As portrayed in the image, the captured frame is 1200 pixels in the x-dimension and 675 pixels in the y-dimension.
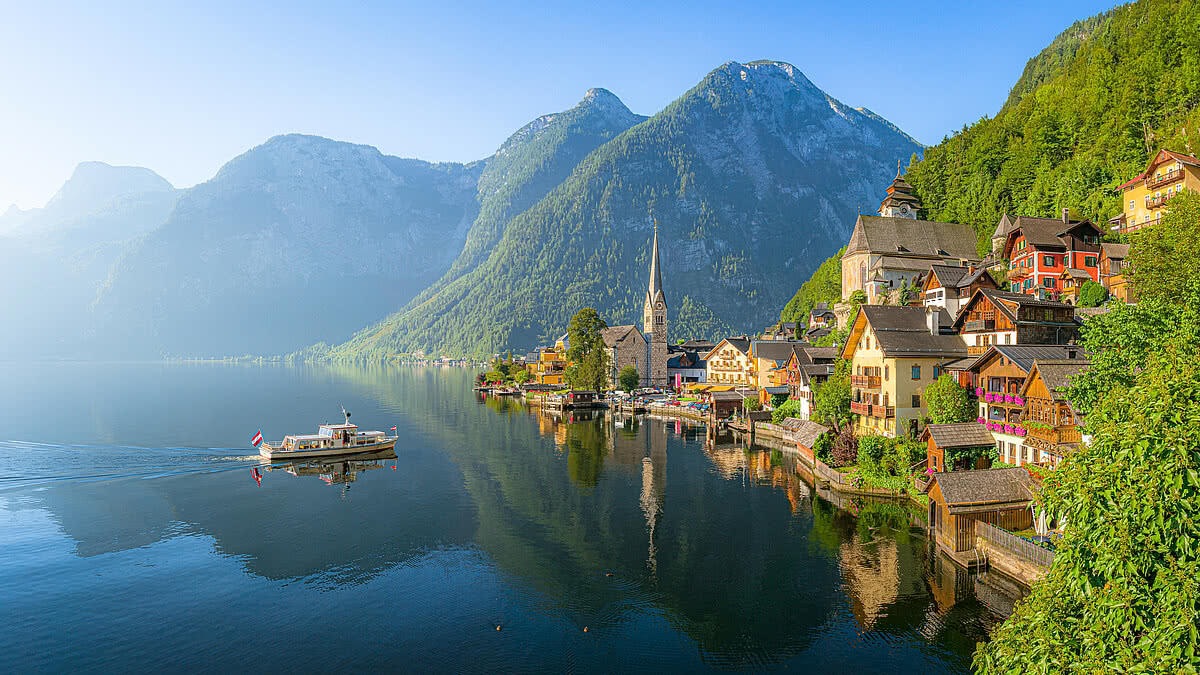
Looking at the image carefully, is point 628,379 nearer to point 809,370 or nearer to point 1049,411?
point 809,370

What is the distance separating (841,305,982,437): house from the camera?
53.1 metres

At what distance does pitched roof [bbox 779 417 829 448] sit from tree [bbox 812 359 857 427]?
125 centimetres

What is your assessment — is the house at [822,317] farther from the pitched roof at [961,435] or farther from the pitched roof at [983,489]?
the pitched roof at [983,489]

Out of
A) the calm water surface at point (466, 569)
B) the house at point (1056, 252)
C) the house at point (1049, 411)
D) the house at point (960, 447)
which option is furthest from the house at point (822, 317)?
the house at point (1049, 411)

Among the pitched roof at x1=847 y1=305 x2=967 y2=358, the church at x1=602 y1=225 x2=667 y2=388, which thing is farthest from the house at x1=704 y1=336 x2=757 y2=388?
the pitched roof at x1=847 y1=305 x2=967 y2=358

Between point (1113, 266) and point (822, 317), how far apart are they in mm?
54277

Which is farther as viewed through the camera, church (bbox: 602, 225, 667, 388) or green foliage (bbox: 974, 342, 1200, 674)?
church (bbox: 602, 225, 667, 388)

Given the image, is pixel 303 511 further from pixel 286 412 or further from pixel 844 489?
pixel 286 412

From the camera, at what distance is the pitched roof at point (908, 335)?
53.3m

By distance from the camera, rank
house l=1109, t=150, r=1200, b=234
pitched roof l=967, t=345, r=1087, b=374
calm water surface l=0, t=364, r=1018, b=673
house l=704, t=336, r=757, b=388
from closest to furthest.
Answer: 1. calm water surface l=0, t=364, r=1018, b=673
2. pitched roof l=967, t=345, r=1087, b=374
3. house l=1109, t=150, r=1200, b=234
4. house l=704, t=336, r=757, b=388

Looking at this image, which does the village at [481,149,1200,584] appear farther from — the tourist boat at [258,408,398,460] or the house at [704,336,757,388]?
the tourist boat at [258,408,398,460]

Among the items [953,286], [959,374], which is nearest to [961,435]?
[959,374]

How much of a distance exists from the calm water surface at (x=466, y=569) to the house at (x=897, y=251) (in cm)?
4408

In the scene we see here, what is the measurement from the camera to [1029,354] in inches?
1751
